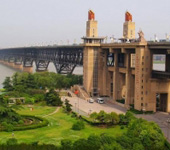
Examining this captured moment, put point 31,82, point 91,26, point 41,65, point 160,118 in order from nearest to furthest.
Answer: point 160,118 → point 91,26 → point 31,82 → point 41,65

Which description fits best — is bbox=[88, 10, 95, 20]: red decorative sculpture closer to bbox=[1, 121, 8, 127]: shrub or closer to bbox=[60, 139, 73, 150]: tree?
bbox=[1, 121, 8, 127]: shrub

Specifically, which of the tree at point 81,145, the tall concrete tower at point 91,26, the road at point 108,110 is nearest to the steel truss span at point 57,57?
the tall concrete tower at point 91,26

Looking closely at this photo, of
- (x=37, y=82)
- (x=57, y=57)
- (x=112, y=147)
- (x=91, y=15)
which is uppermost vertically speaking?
(x=91, y=15)

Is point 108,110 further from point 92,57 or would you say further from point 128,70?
point 92,57

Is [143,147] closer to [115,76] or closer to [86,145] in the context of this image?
[86,145]

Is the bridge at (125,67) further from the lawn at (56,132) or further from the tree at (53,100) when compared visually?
the lawn at (56,132)

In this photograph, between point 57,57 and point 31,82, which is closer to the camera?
point 31,82

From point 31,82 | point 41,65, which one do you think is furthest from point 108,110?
point 41,65
